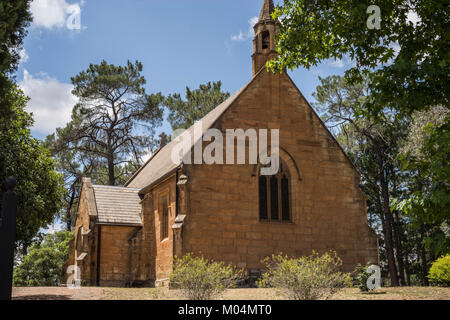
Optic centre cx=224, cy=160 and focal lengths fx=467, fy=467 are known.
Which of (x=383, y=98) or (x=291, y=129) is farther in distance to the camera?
(x=291, y=129)

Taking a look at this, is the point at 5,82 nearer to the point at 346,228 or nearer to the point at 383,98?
the point at 383,98

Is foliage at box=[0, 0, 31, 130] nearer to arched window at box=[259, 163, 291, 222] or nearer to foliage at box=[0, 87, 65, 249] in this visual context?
foliage at box=[0, 87, 65, 249]

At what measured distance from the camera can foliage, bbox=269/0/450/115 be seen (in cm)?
1059

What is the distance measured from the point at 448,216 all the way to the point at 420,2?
6.20 meters

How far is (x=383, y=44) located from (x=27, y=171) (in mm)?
12244

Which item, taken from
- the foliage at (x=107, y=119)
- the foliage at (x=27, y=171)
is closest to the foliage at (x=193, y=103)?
the foliage at (x=107, y=119)

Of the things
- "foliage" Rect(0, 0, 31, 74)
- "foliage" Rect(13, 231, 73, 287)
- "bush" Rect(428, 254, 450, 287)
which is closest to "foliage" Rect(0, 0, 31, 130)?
"foliage" Rect(0, 0, 31, 74)

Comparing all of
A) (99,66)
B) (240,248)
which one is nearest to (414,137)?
(240,248)

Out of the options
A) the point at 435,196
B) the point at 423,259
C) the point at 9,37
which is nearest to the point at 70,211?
the point at 423,259

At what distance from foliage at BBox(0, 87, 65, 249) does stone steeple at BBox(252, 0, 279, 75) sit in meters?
11.7

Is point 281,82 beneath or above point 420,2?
Answer: above

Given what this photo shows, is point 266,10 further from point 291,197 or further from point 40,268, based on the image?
point 40,268

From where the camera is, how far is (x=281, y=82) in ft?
74.5
